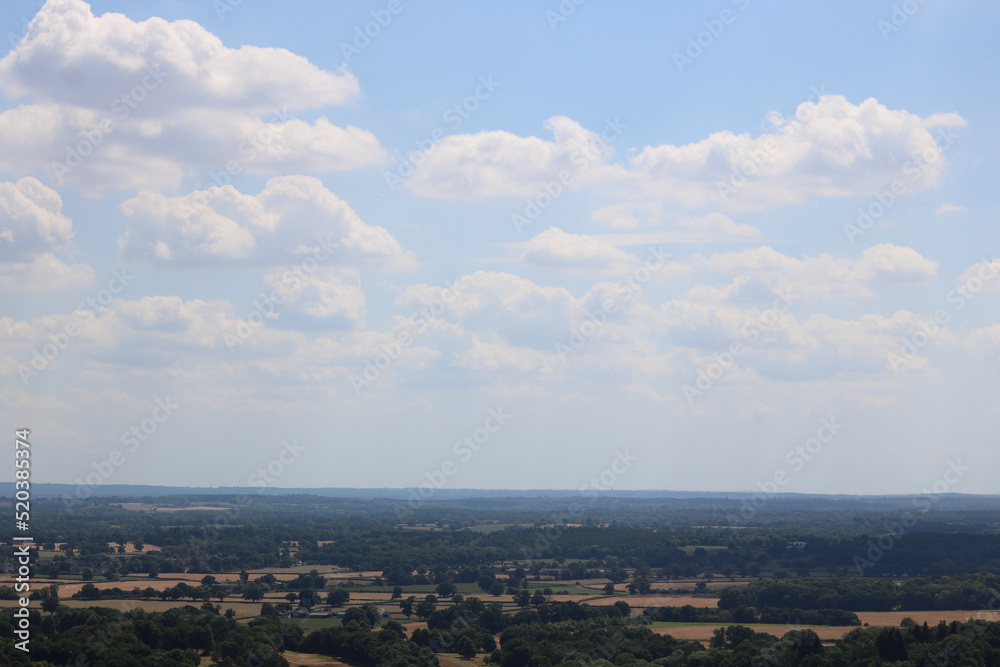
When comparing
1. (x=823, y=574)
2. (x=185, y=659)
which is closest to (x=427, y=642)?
(x=185, y=659)

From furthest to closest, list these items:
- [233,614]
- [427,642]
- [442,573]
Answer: [442,573] < [233,614] < [427,642]

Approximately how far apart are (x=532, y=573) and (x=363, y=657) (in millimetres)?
85910

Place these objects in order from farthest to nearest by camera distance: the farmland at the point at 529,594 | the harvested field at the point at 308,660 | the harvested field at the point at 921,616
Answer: the harvested field at the point at 921,616 → the farmland at the point at 529,594 → the harvested field at the point at 308,660

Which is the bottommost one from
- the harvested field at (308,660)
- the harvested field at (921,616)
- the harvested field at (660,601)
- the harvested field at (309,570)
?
the harvested field at (309,570)

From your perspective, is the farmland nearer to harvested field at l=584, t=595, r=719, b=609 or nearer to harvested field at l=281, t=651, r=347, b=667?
harvested field at l=281, t=651, r=347, b=667

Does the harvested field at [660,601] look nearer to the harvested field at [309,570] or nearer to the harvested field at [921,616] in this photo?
the harvested field at [921,616]

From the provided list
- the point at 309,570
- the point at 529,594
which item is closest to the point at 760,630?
the point at 529,594

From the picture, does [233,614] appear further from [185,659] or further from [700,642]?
[700,642]

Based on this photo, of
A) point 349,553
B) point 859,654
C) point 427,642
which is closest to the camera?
point 859,654

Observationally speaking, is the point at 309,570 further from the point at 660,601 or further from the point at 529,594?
the point at 660,601

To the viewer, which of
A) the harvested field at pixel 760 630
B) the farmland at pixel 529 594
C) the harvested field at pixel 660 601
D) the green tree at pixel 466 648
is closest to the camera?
the green tree at pixel 466 648

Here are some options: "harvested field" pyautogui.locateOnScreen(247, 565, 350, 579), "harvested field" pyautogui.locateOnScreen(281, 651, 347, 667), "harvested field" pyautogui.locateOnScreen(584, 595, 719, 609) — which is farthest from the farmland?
"harvested field" pyautogui.locateOnScreen(247, 565, 350, 579)

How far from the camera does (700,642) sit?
85.2 m

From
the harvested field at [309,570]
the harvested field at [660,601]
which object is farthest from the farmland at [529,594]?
the harvested field at [309,570]
